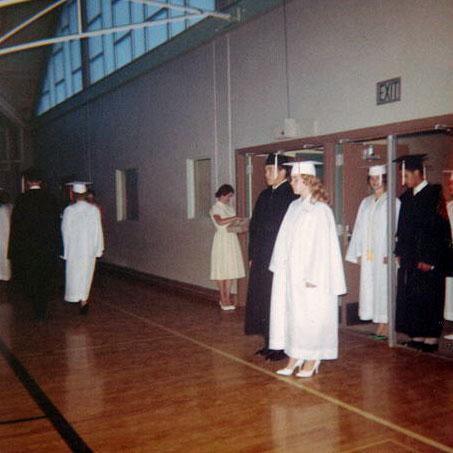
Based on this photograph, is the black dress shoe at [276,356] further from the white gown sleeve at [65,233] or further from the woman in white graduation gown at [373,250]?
the white gown sleeve at [65,233]

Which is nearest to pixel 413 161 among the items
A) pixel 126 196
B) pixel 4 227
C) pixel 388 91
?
pixel 388 91

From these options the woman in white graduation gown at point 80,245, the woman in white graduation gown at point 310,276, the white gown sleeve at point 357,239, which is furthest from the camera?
the woman in white graduation gown at point 80,245

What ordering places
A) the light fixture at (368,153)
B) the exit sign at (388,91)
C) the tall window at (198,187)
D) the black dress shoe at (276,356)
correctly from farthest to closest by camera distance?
1. the tall window at (198,187)
2. the light fixture at (368,153)
3. the exit sign at (388,91)
4. the black dress shoe at (276,356)

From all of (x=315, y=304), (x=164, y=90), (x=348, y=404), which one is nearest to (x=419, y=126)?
(x=315, y=304)

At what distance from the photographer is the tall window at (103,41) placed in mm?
8531

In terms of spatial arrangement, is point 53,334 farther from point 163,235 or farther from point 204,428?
point 163,235

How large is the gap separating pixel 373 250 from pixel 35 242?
3.59 m

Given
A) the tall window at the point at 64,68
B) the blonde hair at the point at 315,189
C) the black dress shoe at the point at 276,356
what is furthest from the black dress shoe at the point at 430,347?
the tall window at the point at 64,68

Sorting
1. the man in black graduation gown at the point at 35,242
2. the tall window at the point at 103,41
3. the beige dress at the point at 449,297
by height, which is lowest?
the beige dress at the point at 449,297

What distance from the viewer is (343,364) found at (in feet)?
14.3

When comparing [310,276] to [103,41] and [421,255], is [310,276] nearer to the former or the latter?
[421,255]

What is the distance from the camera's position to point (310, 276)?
12.8ft

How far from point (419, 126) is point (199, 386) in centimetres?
270

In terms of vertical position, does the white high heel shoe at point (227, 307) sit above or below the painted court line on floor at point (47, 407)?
below
